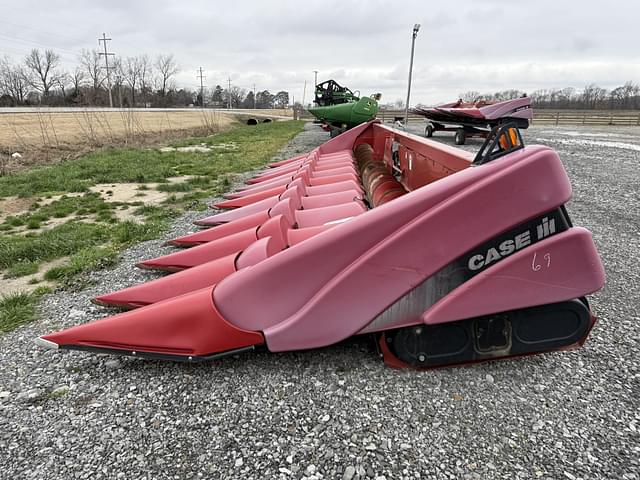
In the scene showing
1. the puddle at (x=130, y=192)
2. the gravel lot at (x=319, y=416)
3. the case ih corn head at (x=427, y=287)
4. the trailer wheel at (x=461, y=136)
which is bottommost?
the gravel lot at (x=319, y=416)

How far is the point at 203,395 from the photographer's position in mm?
1867

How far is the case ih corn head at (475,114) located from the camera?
511 inches

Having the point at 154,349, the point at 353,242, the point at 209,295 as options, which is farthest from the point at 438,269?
the point at 154,349

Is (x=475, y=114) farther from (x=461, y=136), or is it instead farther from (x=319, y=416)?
(x=319, y=416)

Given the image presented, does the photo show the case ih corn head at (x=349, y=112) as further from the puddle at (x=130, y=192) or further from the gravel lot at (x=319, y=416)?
the gravel lot at (x=319, y=416)


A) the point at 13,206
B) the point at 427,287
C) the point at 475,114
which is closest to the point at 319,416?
the point at 427,287

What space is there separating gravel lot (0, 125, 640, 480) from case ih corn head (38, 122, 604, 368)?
0.16m

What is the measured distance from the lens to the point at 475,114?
44.6 ft

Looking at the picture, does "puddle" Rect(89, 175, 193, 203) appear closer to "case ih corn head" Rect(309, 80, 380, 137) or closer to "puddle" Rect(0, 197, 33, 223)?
"puddle" Rect(0, 197, 33, 223)

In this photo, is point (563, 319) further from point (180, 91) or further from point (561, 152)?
point (180, 91)

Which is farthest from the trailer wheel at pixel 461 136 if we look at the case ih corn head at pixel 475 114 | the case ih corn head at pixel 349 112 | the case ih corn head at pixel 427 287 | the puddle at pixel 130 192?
the case ih corn head at pixel 427 287

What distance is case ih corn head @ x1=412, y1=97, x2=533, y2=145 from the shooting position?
13.0m

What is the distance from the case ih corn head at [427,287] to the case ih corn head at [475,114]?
1016 cm

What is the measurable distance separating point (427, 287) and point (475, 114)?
13.4 metres
